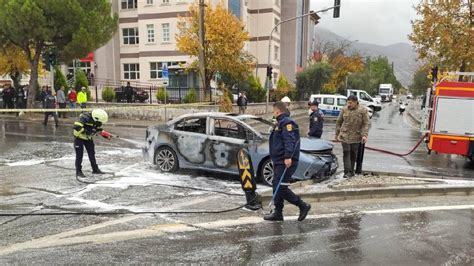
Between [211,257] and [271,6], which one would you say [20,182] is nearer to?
[211,257]

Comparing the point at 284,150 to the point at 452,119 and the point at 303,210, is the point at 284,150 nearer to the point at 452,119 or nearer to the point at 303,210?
the point at 303,210

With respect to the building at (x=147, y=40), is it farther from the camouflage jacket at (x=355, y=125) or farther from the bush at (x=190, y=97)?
the camouflage jacket at (x=355, y=125)

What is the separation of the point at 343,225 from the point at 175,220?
2413mm

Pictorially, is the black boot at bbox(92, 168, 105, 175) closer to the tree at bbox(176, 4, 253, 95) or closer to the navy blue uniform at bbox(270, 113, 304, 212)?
the navy blue uniform at bbox(270, 113, 304, 212)

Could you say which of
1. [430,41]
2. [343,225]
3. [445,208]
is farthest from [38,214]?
[430,41]

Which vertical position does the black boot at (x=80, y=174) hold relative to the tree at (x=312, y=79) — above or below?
below

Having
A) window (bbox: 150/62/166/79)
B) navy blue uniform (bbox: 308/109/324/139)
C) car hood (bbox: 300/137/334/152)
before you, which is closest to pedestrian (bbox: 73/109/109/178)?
car hood (bbox: 300/137/334/152)

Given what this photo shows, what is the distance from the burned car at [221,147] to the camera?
8.99 meters

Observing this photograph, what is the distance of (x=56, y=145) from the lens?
1406cm

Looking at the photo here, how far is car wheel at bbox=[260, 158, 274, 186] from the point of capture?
29.4 ft

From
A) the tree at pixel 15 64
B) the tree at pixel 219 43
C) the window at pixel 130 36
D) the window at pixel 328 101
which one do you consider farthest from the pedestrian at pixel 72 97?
the window at pixel 130 36

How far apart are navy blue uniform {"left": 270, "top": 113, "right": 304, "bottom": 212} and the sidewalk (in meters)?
1.19

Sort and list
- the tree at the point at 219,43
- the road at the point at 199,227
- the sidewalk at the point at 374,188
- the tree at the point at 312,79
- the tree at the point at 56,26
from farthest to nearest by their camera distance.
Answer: the tree at the point at 312,79, the tree at the point at 219,43, the tree at the point at 56,26, the sidewalk at the point at 374,188, the road at the point at 199,227

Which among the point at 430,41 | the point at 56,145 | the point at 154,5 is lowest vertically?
the point at 56,145
